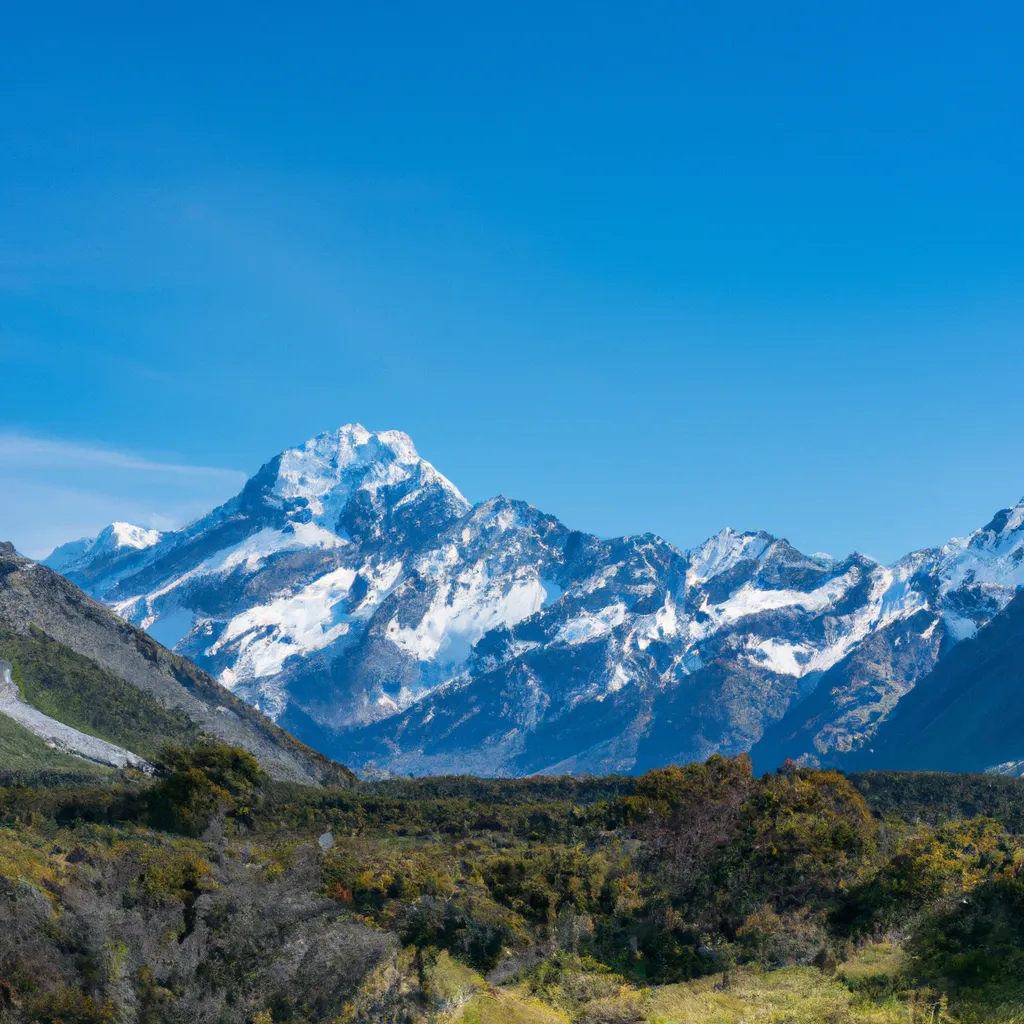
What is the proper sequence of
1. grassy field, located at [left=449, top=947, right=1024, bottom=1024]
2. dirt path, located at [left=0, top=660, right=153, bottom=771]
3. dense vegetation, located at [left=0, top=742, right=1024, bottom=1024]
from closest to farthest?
grassy field, located at [left=449, top=947, right=1024, bottom=1024] < dense vegetation, located at [left=0, top=742, right=1024, bottom=1024] < dirt path, located at [left=0, top=660, right=153, bottom=771]

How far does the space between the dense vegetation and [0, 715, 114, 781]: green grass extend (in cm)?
6599

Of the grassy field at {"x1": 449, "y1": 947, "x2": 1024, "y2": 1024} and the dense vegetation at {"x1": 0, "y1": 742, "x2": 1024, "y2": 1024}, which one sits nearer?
the grassy field at {"x1": 449, "y1": 947, "x2": 1024, "y2": 1024}

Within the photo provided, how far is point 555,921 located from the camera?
5597 centimetres

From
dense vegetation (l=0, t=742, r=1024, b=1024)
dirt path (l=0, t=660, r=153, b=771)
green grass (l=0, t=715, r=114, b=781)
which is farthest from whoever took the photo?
dirt path (l=0, t=660, r=153, b=771)

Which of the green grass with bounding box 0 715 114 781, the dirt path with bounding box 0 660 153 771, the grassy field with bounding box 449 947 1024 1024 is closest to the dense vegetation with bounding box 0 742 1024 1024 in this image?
the grassy field with bounding box 449 947 1024 1024

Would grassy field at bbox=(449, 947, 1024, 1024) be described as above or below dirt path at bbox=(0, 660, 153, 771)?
above

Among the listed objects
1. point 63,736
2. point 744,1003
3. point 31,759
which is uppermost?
point 744,1003

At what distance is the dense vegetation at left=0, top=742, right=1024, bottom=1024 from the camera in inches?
1502

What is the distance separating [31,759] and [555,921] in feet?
426

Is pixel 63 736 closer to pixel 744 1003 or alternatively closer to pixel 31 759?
pixel 31 759

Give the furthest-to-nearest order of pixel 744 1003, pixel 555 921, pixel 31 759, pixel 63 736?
pixel 63 736 < pixel 31 759 < pixel 555 921 < pixel 744 1003

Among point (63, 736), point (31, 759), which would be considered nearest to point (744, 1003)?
point (31, 759)

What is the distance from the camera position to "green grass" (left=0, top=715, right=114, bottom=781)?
145 metres

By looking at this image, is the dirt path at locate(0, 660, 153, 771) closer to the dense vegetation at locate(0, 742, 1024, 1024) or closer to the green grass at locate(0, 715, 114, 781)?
the green grass at locate(0, 715, 114, 781)
